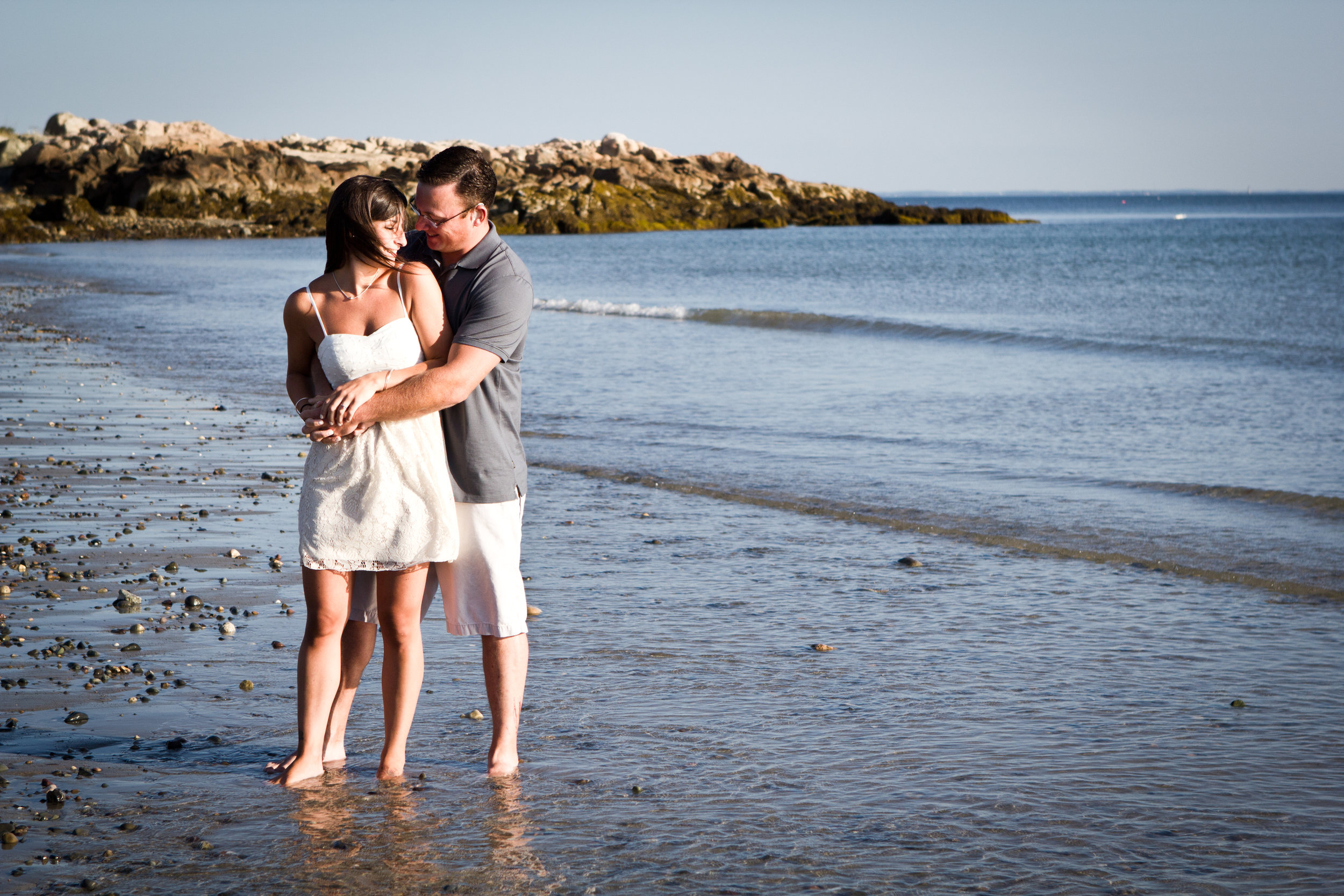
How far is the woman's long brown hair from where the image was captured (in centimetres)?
355

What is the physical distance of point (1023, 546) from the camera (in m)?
7.52

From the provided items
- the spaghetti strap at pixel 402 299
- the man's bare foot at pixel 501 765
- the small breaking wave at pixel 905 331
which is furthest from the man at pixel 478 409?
the small breaking wave at pixel 905 331

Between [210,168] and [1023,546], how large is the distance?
96319 mm

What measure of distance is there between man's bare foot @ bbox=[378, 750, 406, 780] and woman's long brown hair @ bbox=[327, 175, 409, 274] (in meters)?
1.63

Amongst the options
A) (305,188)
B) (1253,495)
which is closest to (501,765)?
(1253,495)

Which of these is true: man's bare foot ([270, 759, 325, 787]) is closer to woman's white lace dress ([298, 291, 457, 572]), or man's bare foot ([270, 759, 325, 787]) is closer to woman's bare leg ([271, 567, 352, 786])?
woman's bare leg ([271, 567, 352, 786])

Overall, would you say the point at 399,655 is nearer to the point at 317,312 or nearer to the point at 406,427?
the point at 406,427

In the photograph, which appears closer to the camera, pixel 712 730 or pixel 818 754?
pixel 818 754

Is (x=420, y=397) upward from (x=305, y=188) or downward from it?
downward

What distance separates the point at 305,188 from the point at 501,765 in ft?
329

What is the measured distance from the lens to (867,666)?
17.0ft

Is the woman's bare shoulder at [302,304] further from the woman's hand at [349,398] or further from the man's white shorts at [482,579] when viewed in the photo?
the man's white shorts at [482,579]

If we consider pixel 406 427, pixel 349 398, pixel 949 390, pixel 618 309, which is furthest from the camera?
pixel 618 309

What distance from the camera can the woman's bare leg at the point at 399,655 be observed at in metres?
3.75
